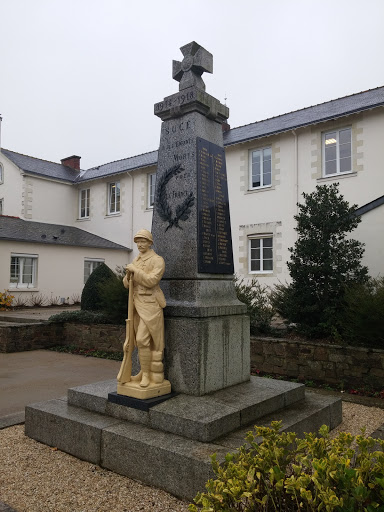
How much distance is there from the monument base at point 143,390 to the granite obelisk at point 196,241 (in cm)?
13

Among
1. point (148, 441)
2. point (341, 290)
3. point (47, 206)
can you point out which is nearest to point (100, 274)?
point (341, 290)

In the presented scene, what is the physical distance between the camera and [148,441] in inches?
123

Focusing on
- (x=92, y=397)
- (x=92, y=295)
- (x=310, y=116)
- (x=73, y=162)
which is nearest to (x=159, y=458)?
(x=92, y=397)

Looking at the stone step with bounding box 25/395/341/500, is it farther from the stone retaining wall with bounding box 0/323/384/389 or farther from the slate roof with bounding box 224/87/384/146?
the slate roof with bounding box 224/87/384/146

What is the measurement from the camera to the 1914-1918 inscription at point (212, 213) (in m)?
4.24

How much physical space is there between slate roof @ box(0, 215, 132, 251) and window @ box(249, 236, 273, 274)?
750cm

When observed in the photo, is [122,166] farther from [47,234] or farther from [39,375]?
[39,375]

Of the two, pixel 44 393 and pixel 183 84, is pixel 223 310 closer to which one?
pixel 183 84

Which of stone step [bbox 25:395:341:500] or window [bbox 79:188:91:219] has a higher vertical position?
window [bbox 79:188:91:219]

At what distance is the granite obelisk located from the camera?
3.90 meters

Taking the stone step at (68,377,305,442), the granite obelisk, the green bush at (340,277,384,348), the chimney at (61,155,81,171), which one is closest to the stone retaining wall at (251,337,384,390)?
the green bush at (340,277,384,348)

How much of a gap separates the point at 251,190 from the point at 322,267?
844 centimetres

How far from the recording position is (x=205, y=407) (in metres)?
3.48

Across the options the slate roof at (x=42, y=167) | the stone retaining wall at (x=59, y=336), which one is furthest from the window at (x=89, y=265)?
the stone retaining wall at (x=59, y=336)
